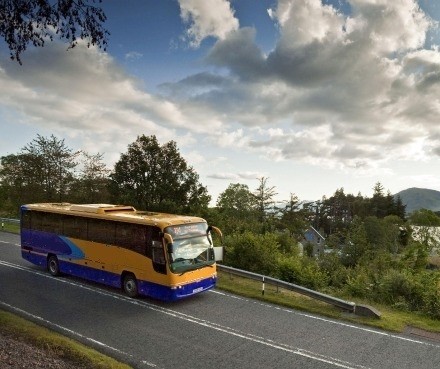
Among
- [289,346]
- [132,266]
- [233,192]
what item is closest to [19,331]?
[132,266]

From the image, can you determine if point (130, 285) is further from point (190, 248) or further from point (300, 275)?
point (300, 275)

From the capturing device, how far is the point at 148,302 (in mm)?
14195

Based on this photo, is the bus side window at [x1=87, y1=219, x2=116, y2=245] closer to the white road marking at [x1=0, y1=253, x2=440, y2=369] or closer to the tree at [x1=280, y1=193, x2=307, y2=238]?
the white road marking at [x1=0, y1=253, x2=440, y2=369]

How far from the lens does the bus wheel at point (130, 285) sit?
14553 millimetres

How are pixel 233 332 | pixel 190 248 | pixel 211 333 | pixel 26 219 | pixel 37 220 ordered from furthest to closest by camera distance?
pixel 26 219
pixel 37 220
pixel 190 248
pixel 233 332
pixel 211 333

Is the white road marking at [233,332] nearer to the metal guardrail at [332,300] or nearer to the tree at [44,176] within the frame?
the metal guardrail at [332,300]

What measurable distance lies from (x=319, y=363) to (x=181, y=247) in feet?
20.7

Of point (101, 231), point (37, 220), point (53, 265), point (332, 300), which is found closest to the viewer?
point (332, 300)

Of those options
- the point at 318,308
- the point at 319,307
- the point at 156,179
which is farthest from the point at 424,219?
the point at 318,308

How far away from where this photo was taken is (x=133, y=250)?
571 inches

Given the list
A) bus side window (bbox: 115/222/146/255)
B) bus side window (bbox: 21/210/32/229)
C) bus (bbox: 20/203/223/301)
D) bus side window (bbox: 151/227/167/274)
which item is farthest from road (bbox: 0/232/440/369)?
bus side window (bbox: 21/210/32/229)

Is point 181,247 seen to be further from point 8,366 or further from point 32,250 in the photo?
point 32,250

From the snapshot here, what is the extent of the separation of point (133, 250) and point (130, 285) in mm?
1452

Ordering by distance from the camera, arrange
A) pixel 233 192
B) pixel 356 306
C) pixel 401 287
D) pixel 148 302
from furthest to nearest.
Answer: pixel 233 192 → pixel 401 287 → pixel 148 302 → pixel 356 306
